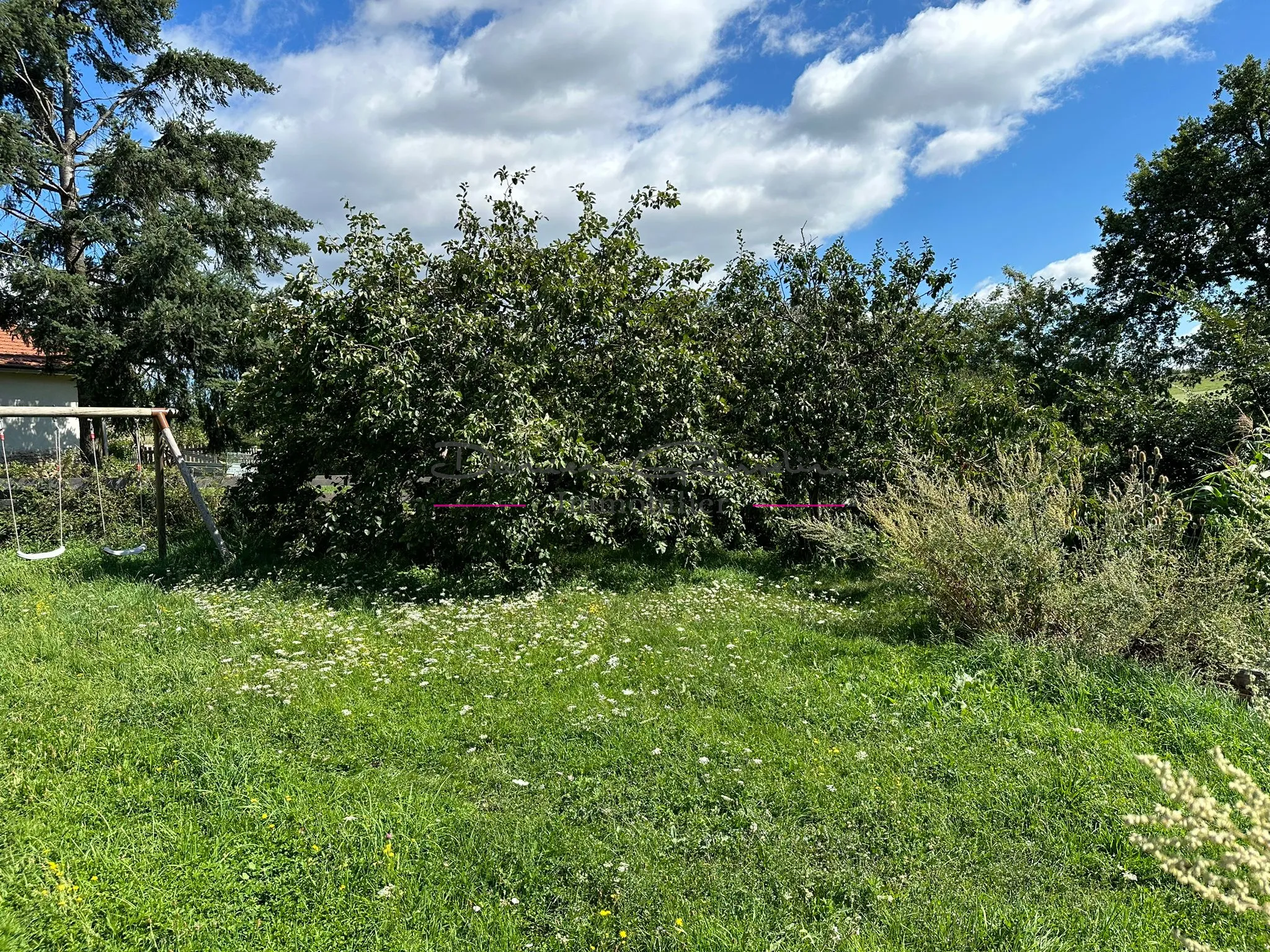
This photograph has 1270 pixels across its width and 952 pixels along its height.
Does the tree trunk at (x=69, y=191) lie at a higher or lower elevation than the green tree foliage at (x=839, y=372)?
higher

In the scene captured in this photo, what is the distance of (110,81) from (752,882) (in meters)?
24.0

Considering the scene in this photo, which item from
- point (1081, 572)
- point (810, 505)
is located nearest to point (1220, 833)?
point (1081, 572)

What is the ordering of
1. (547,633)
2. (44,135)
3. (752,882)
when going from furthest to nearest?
(44,135) < (547,633) < (752,882)

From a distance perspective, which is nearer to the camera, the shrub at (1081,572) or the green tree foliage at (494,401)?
the shrub at (1081,572)

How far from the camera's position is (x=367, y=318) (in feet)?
21.7

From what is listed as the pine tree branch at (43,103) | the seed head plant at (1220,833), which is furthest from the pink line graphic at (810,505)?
the pine tree branch at (43,103)

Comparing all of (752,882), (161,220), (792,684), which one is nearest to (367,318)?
(792,684)

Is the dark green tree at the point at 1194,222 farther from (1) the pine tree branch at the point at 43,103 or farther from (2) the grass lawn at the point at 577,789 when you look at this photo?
(1) the pine tree branch at the point at 43,103

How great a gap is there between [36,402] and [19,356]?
4.43 feet

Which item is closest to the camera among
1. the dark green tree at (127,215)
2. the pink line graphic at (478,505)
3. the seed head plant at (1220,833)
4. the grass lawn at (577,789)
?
the seed head plant at (1220,833)

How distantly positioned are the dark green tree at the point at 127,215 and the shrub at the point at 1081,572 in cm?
1473

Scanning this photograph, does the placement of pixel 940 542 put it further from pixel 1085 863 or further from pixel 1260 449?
pixel 1260 449

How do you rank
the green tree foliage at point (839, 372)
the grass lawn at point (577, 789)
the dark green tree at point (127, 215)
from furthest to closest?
the dark green tree at point (127, 215) → the green tree foliage at point (839, 372) → the grass lawn at point (577, 789)

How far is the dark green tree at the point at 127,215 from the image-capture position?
15.0 meters
